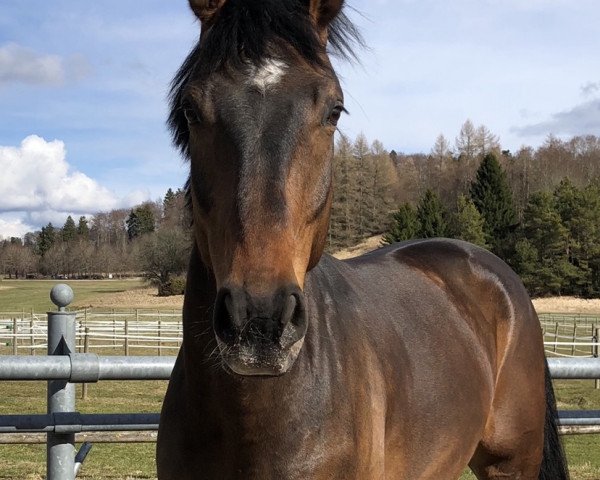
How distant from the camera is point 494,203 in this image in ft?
194

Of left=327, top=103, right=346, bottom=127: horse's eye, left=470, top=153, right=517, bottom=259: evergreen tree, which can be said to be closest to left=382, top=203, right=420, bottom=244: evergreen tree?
left=470, top=153, right=517, bottom=259: evergreen tree

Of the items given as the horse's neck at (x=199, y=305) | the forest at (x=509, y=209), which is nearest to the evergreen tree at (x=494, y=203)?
the forest at (x=509, y=209)

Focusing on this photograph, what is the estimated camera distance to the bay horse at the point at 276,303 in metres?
1.93

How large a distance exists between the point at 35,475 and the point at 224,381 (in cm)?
546

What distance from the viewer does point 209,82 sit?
2.28 meters

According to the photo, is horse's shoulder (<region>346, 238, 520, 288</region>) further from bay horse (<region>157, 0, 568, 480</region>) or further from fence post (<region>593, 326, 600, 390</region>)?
fence post (<region>593, 326, 600, 390</region>)

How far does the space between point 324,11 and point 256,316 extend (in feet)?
4.54

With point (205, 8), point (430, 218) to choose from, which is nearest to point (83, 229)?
point (430, 218)

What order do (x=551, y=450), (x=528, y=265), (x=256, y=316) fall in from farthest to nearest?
(x=528, y=265) → (x=551, y=450) → (x=256, y=316)

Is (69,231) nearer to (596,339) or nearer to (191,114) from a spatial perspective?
(596,339)

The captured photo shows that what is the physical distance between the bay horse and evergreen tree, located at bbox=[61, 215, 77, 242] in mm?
115724

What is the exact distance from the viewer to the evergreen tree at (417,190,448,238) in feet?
180

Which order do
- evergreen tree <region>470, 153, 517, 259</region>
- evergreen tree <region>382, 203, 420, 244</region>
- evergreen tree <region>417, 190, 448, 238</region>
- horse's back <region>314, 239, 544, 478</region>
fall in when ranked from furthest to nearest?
1. evergreen tree <region>470, 153, 517, 259</region>
2. evergreen tree <region>417, 190, 448, 238</region>
3. evergreen tree <region>382, 203, 420, 244</region>
4. horse's back <region>314, 239, 544, 478</region>

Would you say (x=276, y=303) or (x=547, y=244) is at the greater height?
(x=547, y=244)
